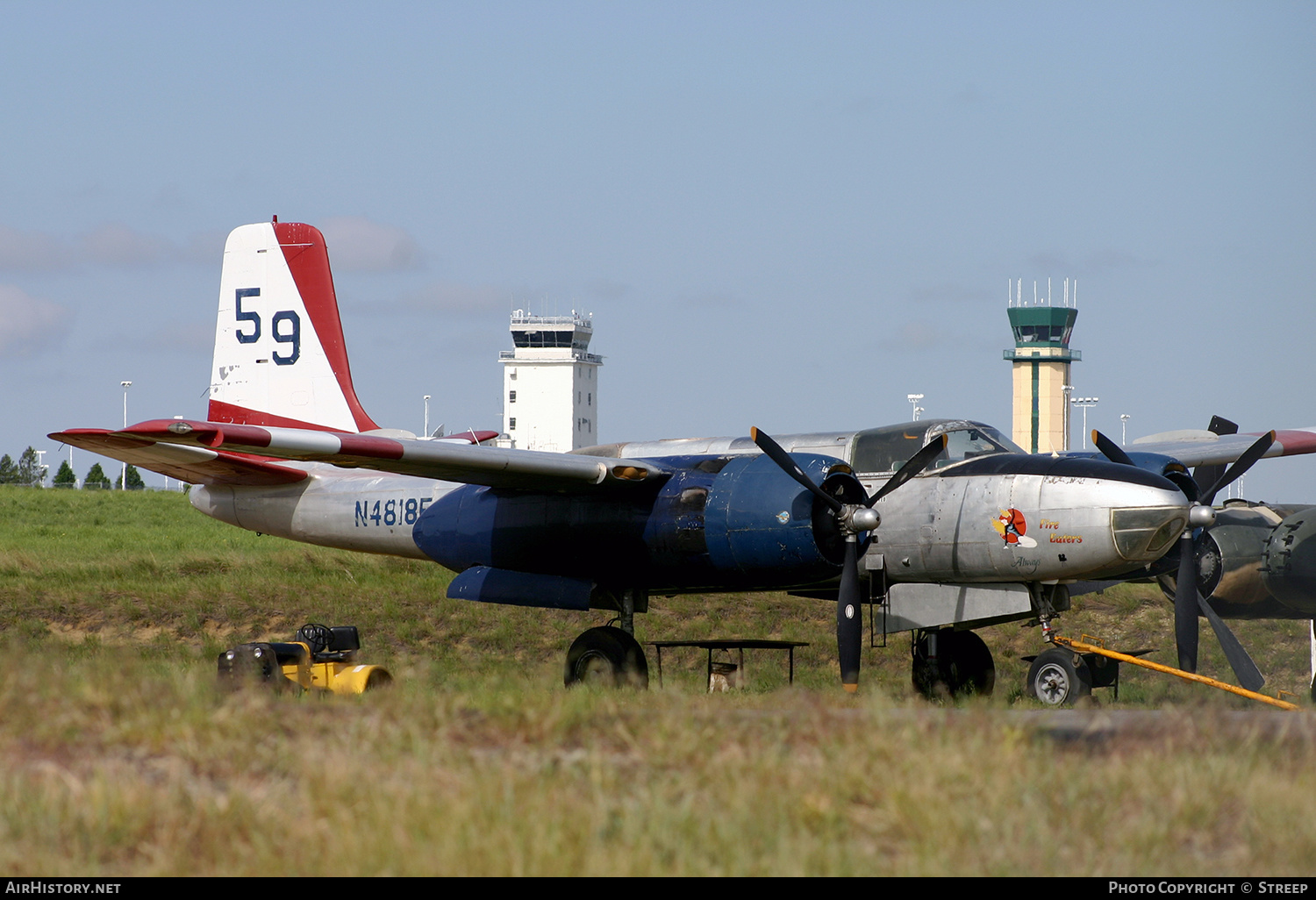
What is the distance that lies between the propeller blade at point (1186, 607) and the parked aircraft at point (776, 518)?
22cm

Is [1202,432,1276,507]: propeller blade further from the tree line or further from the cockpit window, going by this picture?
the tree line

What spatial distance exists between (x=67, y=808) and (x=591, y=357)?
89.5 m

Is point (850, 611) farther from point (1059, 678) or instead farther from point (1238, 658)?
point (1238, 658)

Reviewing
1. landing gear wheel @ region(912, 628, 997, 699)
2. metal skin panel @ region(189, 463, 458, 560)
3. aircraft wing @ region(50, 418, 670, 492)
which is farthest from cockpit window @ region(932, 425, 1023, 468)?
metal skin panel @ region(189, 463, 458, 560)

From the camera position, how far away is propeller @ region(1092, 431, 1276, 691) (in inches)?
630

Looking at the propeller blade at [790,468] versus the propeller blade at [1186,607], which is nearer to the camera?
the propeller blade at [790,468]

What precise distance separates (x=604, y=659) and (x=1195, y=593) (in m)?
7.38

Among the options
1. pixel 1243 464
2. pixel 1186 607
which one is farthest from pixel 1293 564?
pixel 1186 607

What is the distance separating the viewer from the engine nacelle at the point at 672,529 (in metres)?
15.2

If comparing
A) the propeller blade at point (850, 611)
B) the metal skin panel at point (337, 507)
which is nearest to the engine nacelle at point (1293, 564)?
the propeller blade at point (850, 611)

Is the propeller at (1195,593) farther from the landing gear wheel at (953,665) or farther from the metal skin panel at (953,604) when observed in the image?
the landing gear wheel at (953,665)

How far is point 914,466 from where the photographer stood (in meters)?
15.9

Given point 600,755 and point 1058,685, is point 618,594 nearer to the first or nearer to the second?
point 1058,685

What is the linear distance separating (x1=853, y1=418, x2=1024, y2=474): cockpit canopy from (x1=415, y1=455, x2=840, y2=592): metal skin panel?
165cm
